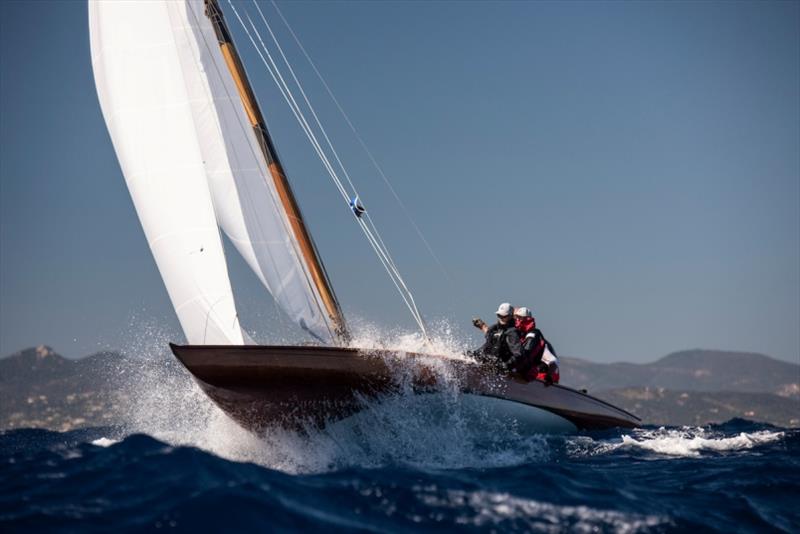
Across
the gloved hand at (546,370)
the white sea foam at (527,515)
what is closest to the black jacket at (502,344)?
the gloved hand at (546,370)

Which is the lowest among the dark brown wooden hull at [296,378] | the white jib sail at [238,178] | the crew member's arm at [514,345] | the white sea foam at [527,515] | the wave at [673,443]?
the white sea foam at [527,515]

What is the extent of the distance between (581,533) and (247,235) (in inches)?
262

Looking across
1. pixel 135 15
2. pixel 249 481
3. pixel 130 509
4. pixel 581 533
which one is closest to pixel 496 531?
pixel 581 533

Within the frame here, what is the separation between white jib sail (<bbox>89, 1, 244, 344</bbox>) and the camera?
9836 millimetres

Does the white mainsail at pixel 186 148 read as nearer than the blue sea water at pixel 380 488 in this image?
No

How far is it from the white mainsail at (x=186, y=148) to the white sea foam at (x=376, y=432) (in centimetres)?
151

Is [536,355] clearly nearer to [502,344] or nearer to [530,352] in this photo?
[530,352]

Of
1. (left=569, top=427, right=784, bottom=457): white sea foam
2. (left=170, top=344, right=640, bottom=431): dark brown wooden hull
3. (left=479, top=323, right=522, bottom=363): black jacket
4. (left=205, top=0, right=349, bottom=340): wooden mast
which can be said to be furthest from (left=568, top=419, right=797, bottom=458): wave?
(left=205, top=0, right=349, bottom=340): wooden mast

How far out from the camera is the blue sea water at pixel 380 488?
561 centimetres

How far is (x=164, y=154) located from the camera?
34.0ft

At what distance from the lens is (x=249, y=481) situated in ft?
21.1

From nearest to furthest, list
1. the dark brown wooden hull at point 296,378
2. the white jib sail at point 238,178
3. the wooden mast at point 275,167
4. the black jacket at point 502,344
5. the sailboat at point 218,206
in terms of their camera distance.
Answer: the dark brown wooden hull at point 296,378 → the sailboat at point 218,206 → the black jacket at point 502,344 → the white jib sail at point 238,178 → the wooden mast at point 275,167

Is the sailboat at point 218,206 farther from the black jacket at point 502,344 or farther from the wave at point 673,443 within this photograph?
the wave at point 673,443

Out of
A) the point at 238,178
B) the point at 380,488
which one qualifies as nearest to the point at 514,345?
the point at 238,178
